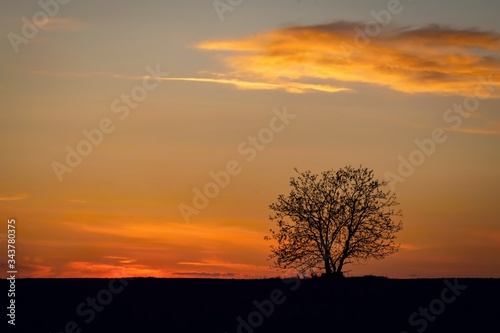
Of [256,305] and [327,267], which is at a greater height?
[327,267]

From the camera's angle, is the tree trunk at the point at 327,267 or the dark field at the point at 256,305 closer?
the dark field at the point at 256,305

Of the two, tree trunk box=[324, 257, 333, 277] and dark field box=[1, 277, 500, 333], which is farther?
tree trunk box=[324, 257, 333, 277]

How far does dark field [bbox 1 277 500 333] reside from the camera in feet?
158

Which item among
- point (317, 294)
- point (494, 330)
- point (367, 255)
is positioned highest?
point (367, 255)

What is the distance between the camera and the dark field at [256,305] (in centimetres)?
4803

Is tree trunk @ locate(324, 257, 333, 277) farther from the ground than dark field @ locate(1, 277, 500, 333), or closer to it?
farther from the ground

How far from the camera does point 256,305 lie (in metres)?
51.1

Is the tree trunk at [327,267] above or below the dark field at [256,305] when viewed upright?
above

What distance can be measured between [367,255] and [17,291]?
79.7ft

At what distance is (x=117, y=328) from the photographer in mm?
48719

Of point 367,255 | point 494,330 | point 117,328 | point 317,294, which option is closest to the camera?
point 494,330

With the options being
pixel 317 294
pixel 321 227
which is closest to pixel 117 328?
pixel 317 294

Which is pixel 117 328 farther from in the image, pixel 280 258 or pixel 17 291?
pixel 280 258

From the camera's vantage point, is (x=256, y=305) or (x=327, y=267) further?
(x=327, y=267)
